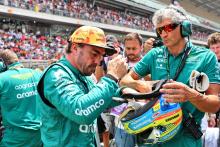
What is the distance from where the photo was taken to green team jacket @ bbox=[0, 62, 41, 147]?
365cm

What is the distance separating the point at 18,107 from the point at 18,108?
0.5 inches

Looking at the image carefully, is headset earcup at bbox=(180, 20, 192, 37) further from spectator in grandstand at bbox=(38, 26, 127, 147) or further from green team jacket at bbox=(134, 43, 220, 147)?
spectator in grandstand at bbox=(38, 26, 127, 147)

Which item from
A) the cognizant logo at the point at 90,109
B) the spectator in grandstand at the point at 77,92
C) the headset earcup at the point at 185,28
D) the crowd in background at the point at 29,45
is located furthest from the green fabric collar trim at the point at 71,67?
the crowd in background at the point at 29,45

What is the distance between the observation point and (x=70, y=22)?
980 inches

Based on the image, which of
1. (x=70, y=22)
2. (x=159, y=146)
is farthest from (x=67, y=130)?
(x=70, y=22)

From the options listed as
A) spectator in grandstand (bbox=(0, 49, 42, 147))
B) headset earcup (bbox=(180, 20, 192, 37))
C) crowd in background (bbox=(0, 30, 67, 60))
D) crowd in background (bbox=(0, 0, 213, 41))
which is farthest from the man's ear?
crowd in background (bbox=(0, 0, 213, 41))

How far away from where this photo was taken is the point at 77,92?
1.74m

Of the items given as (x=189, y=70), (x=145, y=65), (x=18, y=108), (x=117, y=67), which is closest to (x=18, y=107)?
(x=18, y=108)

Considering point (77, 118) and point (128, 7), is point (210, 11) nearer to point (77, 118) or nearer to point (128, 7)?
point (128, 7)

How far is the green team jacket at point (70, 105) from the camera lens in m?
1.70

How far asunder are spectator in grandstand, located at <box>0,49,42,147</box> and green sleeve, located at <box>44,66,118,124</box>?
1.99 meters

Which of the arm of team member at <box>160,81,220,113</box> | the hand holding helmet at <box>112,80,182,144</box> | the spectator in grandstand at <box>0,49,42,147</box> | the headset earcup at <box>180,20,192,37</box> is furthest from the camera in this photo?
the spectator in grandstand at <box>0,49,42,147</box>

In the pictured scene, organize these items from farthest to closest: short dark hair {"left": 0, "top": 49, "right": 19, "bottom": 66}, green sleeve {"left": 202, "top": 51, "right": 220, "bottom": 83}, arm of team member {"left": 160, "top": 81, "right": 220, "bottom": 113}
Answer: short dark hair {"left": 0, "top": 49, "right": 19, "bottom": 66}
green sleeve {"left": 202, "top": 51, "right": 220, "bottom": 83}
arm of team member {"left": 160, "top": 81, "right": 220, "bottom": 113}

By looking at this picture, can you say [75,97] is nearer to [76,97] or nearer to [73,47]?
[76,97]
